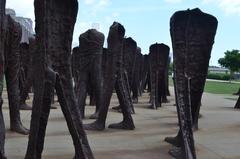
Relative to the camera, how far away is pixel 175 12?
7.67m

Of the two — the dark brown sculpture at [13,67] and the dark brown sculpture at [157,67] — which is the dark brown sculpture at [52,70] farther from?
the dark brown sculpture at [157,67]

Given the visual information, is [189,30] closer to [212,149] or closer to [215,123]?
[212,149]

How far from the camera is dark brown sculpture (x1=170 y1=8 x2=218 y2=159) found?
7.14 m

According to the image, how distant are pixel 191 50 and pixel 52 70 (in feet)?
8.46

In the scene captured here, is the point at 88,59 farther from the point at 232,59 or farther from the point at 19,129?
the point at 232,59

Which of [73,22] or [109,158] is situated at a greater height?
[73,22]

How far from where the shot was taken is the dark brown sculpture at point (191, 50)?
281 inches

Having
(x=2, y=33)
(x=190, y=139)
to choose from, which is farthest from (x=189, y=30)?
(x=2, y=33)

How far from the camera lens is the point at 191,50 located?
7.34 metres

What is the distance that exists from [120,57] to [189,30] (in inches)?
106

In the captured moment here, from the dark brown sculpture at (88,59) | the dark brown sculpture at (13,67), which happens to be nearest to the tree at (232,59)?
the dark brown sculpture at (88,59)

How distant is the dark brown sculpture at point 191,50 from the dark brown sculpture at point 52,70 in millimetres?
1746

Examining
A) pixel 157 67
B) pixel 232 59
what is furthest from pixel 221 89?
pixel 157 67

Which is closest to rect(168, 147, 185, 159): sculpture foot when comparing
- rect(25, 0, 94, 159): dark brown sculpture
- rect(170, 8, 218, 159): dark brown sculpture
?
rect(170, 8, 218, 159): dark brown sculpture
